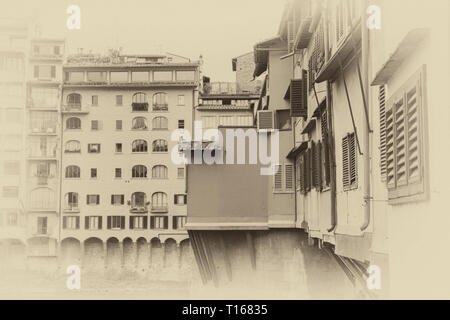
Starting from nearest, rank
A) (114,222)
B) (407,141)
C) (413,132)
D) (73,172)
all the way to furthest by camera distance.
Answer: (413,132), (407,141), (114,222), (73,172)

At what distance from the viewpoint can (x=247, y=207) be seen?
17.8 metres

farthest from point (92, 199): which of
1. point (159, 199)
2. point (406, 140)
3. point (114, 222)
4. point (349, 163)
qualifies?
point (406, 140)

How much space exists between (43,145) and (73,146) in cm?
187

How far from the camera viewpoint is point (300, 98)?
14.2 metres

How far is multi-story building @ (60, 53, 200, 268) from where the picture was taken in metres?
45.8

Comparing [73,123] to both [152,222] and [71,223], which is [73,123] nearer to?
[71,223]

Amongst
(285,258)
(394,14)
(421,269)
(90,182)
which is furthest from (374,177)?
(90,182)

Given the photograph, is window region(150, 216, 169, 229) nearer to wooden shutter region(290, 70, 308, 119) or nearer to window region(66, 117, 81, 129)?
window region(66, 117, 81, 129)

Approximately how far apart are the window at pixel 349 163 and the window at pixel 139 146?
3787cm

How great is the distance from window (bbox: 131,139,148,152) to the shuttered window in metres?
41.4

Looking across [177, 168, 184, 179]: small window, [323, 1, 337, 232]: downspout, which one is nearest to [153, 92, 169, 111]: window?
[177, 168, 184, 179]: small window

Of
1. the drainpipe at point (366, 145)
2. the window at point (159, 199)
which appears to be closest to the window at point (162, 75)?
the window at point (159, 199)
